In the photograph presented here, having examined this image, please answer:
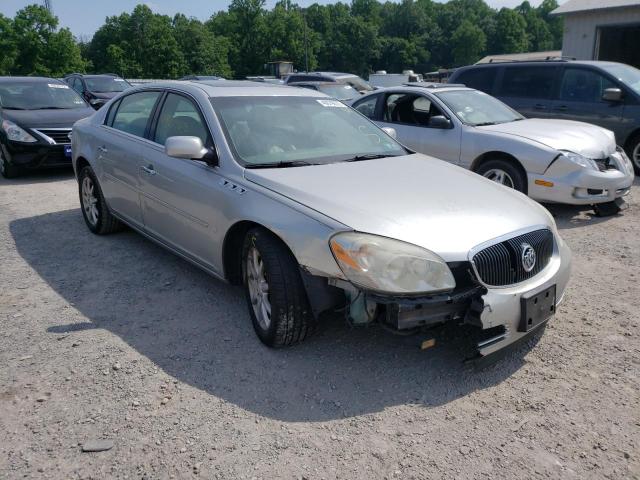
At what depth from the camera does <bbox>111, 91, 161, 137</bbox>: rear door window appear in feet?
15.4

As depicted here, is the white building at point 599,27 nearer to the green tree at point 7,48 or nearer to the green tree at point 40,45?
the green tree at point 40,45

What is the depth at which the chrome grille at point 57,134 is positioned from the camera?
865 centimetres

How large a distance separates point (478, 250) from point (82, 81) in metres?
16.6

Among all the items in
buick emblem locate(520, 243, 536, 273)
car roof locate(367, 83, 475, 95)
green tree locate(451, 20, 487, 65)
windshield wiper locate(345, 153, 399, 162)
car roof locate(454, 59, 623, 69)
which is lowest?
buick emblem locate(520, 243, 536, 273)

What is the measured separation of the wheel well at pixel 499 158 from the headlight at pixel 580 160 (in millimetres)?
477

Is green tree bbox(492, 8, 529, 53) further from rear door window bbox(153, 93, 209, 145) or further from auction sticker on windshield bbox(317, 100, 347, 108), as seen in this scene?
rear door window bbox(153, 93, 209, 145)

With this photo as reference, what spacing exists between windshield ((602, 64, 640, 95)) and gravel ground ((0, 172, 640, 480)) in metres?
5.54

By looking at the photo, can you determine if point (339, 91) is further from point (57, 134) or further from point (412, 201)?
point (412, 201)

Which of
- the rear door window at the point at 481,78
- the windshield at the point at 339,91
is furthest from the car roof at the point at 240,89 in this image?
the windshield at the point at 339,91

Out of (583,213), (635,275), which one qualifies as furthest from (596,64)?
(635,275)

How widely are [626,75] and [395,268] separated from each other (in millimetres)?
8168

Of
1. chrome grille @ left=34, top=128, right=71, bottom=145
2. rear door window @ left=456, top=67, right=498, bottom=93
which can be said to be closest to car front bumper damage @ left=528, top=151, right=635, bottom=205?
rear door window @ left=456, top=67, right=498, bottom=93

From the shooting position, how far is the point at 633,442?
254cm

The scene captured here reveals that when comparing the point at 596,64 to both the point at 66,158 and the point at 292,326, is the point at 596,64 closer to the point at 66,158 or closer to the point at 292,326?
the point at 292,326
